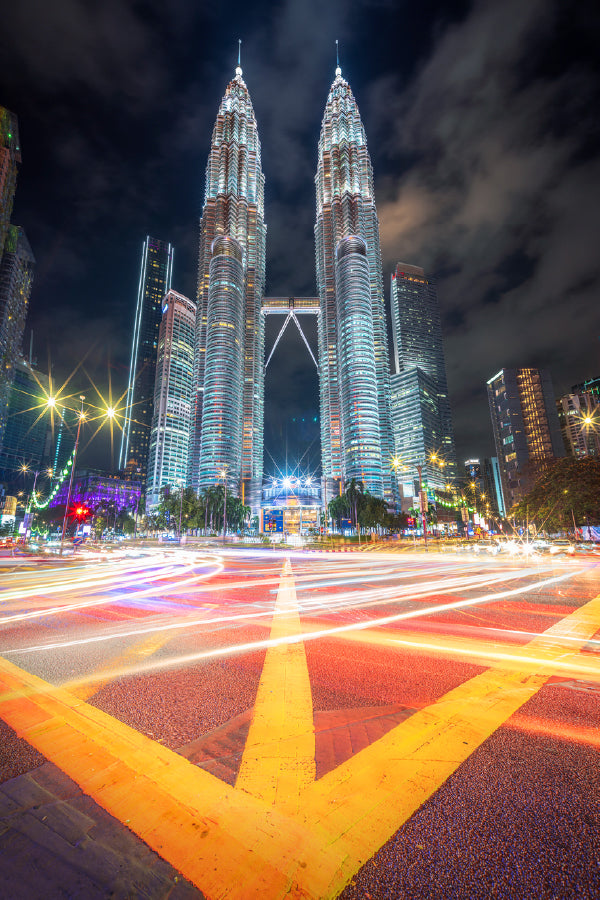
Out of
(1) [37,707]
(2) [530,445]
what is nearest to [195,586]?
(1) [37,707]

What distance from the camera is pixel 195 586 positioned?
36.0 feet

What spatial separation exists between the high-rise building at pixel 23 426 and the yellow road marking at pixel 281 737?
173929 mm

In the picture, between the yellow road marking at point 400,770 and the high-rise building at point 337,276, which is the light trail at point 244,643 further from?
the high-rise building at point 337,276

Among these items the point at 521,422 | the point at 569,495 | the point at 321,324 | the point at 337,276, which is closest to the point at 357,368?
the point at 337,276

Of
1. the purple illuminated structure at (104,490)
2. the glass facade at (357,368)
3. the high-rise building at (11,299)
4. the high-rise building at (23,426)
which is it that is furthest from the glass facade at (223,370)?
the high-rise building at (23,426)

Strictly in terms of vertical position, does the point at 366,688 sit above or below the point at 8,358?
below

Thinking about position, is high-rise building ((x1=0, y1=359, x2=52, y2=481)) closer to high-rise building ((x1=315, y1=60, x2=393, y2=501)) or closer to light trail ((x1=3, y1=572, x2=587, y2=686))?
high-rise building ((x1=315, y1=60, x2=393, y2=501))

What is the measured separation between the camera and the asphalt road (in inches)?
58.7

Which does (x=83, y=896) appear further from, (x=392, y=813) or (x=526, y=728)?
(x=526, y=728)

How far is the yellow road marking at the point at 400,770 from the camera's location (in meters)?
1.64

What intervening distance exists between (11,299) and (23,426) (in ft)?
237

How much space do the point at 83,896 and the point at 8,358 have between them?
132522mm

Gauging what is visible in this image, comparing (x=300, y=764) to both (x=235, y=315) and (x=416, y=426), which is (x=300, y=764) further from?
(x=416, y=426)

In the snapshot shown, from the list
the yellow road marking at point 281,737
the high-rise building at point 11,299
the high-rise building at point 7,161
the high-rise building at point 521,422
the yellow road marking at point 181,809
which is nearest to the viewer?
the yellow road marking at point 181,809
